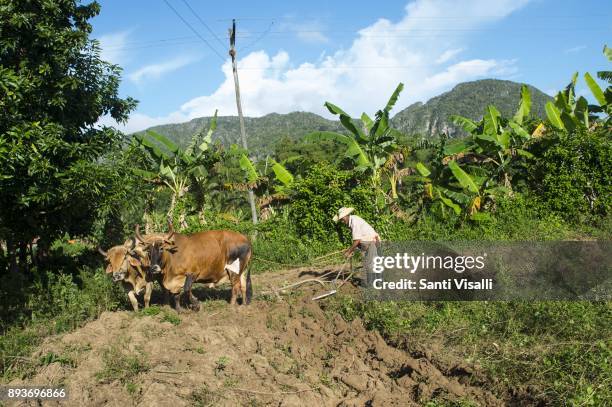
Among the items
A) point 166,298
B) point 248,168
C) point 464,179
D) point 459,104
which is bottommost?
point 166,298

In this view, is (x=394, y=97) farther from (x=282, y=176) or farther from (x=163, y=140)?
(x=163, y=140)

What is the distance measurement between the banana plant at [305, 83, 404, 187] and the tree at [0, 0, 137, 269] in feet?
20.0

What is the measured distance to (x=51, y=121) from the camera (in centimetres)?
812

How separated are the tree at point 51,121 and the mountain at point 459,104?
9600cm

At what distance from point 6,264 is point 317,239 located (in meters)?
7.06

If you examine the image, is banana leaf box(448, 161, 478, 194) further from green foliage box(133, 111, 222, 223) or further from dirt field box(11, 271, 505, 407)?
dirt field box(11, 271, 505, 407)

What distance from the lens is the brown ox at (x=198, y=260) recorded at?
8023 millimetres

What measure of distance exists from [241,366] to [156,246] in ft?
8.46

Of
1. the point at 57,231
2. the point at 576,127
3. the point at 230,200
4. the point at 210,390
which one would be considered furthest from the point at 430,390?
the point at 230,200

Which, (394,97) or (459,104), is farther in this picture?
(459,104)

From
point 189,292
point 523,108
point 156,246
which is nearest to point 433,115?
point 523,108

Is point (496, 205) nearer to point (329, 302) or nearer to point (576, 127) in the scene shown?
point (576, 127)

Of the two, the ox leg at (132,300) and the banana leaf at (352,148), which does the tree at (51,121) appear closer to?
the ox leg at (132,300)

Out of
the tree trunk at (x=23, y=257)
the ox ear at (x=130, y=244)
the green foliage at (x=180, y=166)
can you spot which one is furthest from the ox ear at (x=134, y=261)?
the green foliage at (x=180, y=166)
